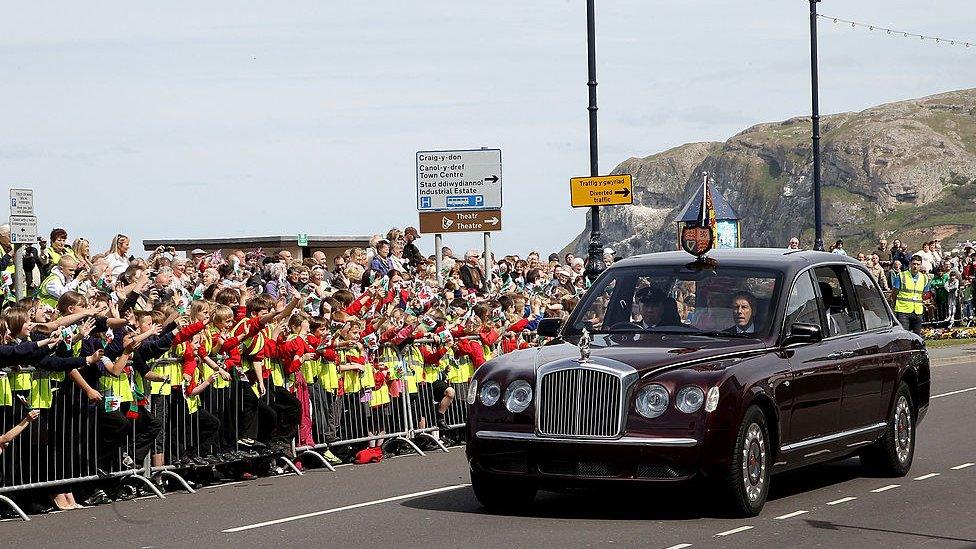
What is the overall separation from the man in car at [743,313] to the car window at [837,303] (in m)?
0.92

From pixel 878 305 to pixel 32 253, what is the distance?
10126 millimetres

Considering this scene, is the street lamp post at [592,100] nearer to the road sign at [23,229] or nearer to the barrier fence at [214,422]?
the barrier fence at [214,422]

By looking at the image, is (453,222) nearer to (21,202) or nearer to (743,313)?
(21,202)

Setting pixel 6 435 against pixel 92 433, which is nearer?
pixel 6 435

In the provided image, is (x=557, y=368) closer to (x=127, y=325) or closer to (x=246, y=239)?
(x=127, y=325)

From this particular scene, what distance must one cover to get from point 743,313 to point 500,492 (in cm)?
236

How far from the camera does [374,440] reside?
640 inches

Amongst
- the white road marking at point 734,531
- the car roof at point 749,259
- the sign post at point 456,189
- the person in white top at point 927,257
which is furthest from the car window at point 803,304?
the person in white top at point 927,257

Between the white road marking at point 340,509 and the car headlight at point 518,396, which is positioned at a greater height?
the car headlight at point 518,396

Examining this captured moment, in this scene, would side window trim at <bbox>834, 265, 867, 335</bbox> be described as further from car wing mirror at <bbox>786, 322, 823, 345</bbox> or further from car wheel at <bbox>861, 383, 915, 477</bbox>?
car wing mirror at <bbox>786, 322, 823, 345</bbox>

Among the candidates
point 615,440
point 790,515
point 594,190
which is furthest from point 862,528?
point 594,190

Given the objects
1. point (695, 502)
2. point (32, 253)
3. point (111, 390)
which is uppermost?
point (32, 253)

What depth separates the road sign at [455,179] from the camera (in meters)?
24.9

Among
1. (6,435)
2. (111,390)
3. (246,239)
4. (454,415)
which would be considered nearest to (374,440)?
(454,415)
